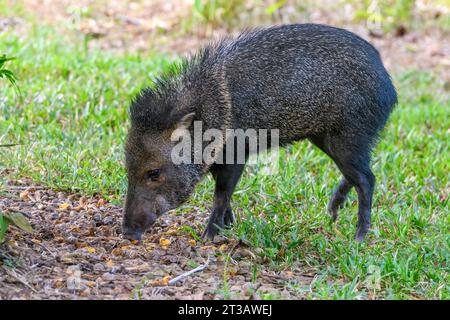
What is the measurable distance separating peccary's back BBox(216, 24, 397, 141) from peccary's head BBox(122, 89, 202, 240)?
430 mm

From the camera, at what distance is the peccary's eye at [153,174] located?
180 inches

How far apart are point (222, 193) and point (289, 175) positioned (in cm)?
111

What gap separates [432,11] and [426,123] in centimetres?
385

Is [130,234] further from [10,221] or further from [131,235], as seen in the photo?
[10,221]

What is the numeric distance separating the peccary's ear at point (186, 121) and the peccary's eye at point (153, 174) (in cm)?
30

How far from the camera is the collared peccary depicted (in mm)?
4578

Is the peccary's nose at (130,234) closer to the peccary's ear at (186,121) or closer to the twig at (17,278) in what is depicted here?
the peccary's ear at (186,121)

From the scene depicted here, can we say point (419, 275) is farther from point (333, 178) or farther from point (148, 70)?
point (148, 70)

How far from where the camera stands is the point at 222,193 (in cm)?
483

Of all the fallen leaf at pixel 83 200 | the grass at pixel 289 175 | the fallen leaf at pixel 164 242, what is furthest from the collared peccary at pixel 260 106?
the fallen leaf at pixel 83 200

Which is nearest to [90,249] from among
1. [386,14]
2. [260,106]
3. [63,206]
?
[63,206]

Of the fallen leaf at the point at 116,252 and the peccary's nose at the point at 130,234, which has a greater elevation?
the peccary's nose at the point at 130,234

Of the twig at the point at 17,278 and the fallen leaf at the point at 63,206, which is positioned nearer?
the twig at the point at 17,278

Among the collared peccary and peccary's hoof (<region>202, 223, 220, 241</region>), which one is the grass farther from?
the collared peccary
